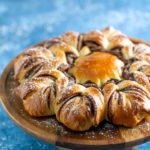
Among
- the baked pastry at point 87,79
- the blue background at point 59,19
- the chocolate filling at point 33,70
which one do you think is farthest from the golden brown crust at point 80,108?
the blue background at point 59,19

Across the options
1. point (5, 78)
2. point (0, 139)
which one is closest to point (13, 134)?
point (0, 139)

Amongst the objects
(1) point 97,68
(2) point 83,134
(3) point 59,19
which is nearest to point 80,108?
(2) point 83,134

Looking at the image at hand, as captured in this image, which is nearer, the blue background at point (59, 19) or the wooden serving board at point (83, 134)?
the wooden serving board at point (83, 134)

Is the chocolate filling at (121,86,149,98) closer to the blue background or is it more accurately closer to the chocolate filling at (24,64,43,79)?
the chocolate filling at (24,64,43,79)

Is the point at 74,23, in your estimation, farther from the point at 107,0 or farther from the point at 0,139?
the point at 0,139

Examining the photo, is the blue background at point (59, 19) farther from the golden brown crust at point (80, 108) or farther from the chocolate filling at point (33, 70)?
the golden brown crust at point (80, 108)

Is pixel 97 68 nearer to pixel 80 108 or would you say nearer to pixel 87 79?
pixel 87 79
